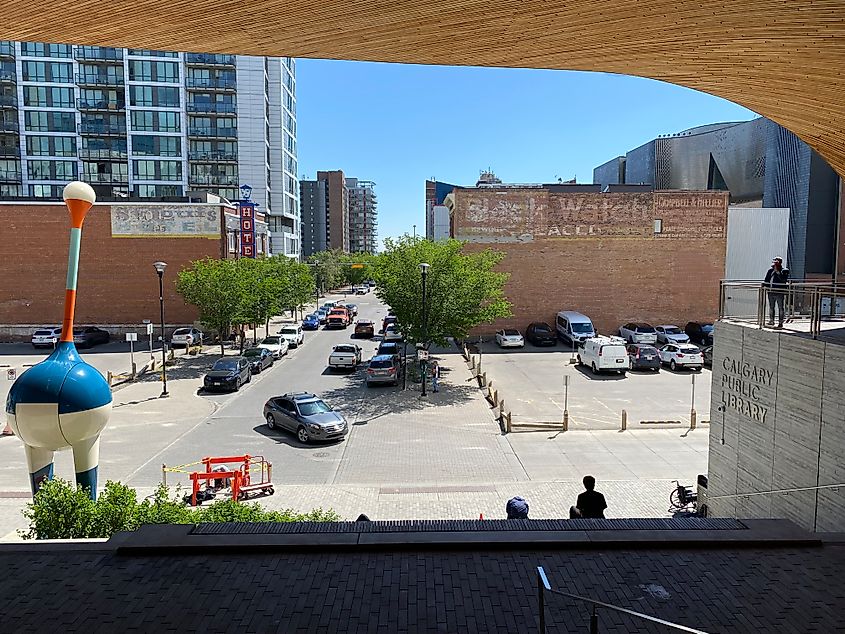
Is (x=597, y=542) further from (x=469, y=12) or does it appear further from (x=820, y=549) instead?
(x=469, y=12)

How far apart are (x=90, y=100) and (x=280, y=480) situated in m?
56.8

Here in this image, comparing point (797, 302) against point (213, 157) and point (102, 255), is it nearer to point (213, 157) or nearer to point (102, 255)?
point (102, 255)

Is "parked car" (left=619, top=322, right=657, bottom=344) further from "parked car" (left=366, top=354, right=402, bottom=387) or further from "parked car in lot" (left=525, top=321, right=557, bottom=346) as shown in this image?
"parked car" (left=366, top=354, right=402, bottom=387)

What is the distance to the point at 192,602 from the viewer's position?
18.4ft

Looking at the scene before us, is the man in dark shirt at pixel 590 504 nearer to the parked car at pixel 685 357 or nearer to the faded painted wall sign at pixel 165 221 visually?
the parked car at pixel 685 357

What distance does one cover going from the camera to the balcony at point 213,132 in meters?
60.1

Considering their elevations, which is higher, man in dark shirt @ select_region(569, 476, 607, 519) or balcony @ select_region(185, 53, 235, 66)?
balcony @ select_region(185, 53, 235, 66)

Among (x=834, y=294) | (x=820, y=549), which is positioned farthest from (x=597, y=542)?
(x=834, y=294)

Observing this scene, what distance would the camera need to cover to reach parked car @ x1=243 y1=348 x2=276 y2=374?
27342mm

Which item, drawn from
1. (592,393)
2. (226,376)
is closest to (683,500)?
(592,393)

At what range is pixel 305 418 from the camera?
1673 centimetres

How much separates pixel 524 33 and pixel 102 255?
3679 centimetres

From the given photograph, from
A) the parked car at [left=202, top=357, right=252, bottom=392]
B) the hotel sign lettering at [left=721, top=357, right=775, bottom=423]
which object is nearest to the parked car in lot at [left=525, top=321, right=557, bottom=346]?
the parked car at [left=202, top=357, right=252, bottom=392]

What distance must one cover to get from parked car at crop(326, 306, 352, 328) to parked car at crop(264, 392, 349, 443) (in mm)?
28467
